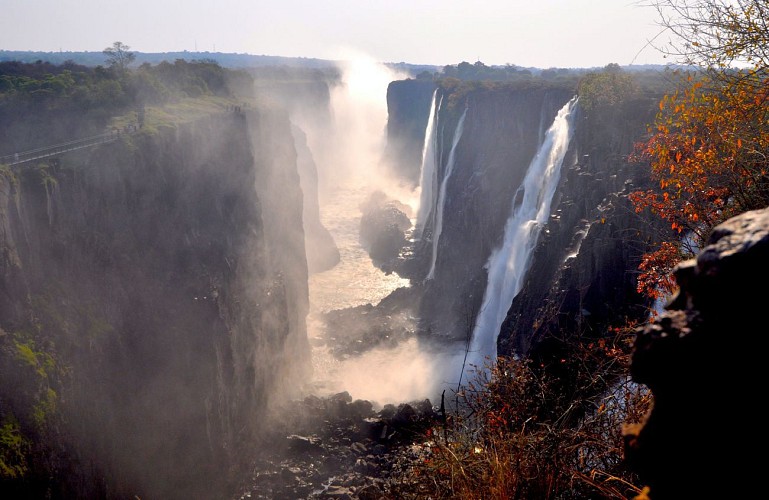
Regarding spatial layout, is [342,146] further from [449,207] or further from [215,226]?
[215,226]

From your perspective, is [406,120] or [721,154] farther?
[406,120]

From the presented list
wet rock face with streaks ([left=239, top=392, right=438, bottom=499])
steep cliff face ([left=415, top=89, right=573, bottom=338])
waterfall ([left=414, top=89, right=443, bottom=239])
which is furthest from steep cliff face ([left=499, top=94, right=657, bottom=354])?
waterfall ([left=414, top=89, right=443, bottom=239])

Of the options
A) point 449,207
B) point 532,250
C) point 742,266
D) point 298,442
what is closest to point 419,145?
point 449,207

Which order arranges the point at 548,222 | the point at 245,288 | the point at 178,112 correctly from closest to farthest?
1. the point at 548,222
2. the point at 245,288
3. the point at 178,112

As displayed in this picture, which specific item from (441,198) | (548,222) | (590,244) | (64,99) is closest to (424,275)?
(441,198)

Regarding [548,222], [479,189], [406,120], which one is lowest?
[479,189]

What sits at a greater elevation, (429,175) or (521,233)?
(521,233)

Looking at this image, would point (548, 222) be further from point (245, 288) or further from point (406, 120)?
point (406, 120)
